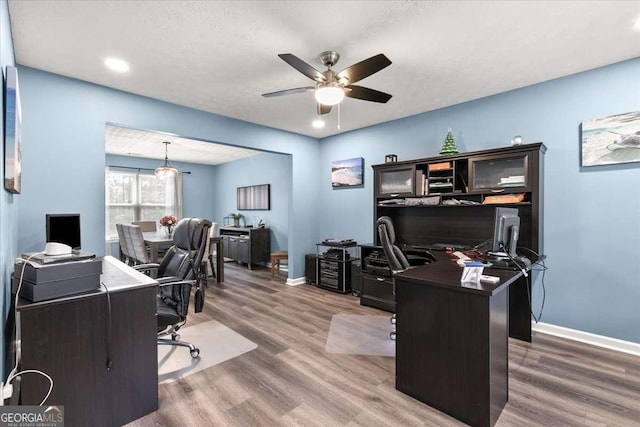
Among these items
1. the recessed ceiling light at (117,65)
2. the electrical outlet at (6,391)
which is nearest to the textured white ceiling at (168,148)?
the recessed ceiling light at (117,65)

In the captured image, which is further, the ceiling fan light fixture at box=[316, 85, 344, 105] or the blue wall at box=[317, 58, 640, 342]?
the blue wall at box=[317, 58, 640, 342]

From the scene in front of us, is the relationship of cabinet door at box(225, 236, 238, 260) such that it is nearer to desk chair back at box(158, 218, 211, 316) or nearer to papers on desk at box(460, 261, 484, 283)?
desk chair back at box(158, 218, 211, 316)

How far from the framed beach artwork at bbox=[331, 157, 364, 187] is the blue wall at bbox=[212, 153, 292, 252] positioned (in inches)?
37.1

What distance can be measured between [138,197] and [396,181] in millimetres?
6351

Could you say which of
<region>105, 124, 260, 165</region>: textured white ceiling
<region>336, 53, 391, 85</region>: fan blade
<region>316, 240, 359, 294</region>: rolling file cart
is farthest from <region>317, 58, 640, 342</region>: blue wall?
<region>105, 124, 260, 165</region>: textured white ceiling

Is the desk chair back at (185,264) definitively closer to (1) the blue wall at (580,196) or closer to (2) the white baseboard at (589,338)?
(1) the blue wall at (580,196)

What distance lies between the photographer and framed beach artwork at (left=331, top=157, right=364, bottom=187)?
474 centimetres

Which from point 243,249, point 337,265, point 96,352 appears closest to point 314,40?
point 96,352

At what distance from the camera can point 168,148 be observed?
619 cm

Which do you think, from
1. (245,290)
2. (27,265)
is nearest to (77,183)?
(27,265)

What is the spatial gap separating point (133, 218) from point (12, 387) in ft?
21.2

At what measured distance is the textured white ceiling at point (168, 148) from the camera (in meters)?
5.14

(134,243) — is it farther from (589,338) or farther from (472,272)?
(589,338)

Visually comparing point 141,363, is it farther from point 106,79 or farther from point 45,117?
point 106,79
